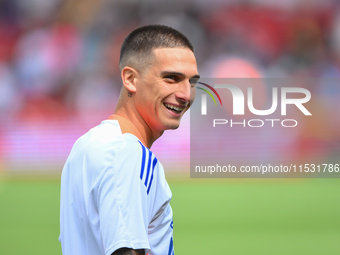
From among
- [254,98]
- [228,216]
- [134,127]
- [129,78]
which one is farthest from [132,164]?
[254,98]

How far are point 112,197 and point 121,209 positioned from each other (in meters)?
0.03

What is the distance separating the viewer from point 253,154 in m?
4.23

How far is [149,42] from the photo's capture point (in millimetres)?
1165

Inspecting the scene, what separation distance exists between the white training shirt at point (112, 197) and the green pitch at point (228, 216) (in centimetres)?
289

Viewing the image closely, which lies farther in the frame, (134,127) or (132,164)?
(134,127)

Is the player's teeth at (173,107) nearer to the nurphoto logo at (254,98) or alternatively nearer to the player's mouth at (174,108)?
the player's mouth at (174,108)

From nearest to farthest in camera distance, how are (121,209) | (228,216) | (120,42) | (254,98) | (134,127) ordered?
(121,209) → (134,127) → (228,216) → (254,98) → (120,42)

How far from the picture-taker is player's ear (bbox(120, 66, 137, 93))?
3.82 feet

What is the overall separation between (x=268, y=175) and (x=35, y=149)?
219 centimetres

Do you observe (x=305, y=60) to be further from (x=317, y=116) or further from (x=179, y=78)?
(x=179, y=78)

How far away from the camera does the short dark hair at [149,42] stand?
1148mm

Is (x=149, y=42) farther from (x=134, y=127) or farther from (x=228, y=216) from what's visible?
(x=228, y=216)

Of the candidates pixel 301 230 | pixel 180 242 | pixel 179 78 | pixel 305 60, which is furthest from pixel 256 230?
pixel 179 78

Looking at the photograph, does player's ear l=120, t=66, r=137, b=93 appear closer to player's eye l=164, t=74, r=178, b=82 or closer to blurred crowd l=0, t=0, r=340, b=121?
player's eye l=164, t=74, r=178, b=82
